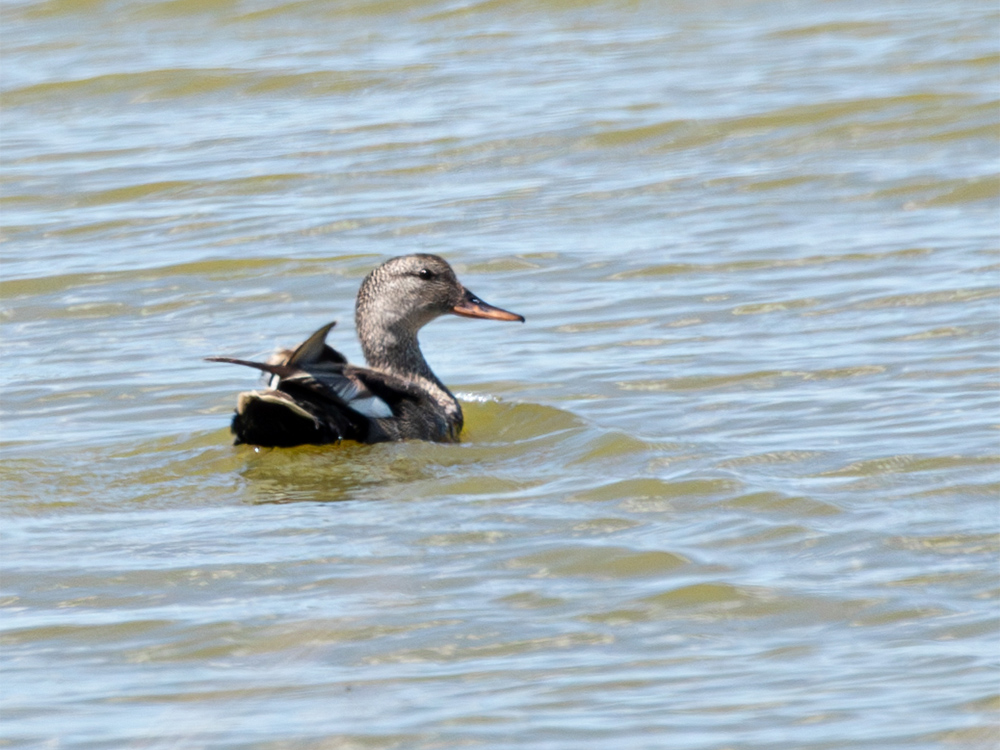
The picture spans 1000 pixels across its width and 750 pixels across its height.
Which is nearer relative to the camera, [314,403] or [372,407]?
[314,403]

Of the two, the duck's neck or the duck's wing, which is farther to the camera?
the duck's neck

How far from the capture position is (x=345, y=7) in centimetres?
1756

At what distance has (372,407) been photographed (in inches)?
319

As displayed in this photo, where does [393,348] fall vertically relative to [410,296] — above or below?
below

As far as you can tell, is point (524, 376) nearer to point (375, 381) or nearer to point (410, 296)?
point (410, 296)

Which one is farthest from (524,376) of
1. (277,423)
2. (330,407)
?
(277,423)

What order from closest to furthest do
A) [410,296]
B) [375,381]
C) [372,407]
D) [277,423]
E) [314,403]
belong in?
[277,423] → [314,403] → [372,407] → [375,381] → [410,296]

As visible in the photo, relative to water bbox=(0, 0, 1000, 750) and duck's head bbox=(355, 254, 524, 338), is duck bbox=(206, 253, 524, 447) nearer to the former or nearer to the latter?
duck's head bbox=(355, 254, 524, 338)

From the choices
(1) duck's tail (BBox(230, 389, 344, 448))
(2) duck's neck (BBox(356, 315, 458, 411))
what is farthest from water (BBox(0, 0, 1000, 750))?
(2) duck's neck (BBox(356, 315, 458, 411))

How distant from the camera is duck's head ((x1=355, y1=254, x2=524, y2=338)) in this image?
9.02 m

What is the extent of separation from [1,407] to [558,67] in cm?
784

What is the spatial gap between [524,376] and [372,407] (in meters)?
1.23

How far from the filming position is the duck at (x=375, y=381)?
7656 mm

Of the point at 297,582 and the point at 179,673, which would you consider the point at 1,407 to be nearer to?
the point at 297,582
